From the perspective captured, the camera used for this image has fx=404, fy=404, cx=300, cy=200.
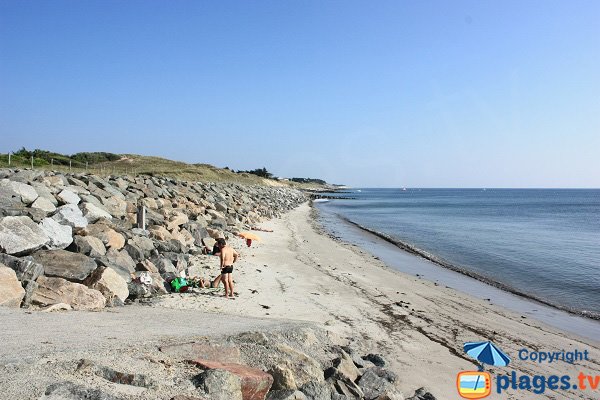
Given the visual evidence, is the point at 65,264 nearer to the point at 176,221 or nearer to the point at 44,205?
the point at 44,205

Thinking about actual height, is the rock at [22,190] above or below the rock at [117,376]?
above

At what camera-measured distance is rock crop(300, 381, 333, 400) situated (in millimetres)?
4520

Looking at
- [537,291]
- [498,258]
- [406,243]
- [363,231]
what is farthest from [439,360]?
[363,231]

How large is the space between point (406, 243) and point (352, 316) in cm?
1658

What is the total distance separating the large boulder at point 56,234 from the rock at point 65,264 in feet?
1.72

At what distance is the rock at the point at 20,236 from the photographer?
7621 millimetres

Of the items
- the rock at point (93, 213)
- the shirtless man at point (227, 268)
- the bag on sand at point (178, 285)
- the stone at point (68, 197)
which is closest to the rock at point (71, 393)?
the bag on sand at point (178, 285)

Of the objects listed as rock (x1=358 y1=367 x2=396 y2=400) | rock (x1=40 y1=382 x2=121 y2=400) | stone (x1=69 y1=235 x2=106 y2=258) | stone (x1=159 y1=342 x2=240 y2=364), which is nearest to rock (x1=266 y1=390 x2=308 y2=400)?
stone (x1=159 y1=342 x2=240 y2=364)

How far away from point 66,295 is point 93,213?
217 inches

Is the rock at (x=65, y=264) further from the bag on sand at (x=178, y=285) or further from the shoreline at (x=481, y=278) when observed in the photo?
the shoreline at (x=481, y=278)

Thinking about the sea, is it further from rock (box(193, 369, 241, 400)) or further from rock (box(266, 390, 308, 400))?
rock (box(193, 369, 241, 400))

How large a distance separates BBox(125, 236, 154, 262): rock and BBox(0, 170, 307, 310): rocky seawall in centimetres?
2

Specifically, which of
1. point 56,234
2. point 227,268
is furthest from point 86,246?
point 227,268

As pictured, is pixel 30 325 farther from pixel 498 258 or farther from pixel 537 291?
pixel 498 258
